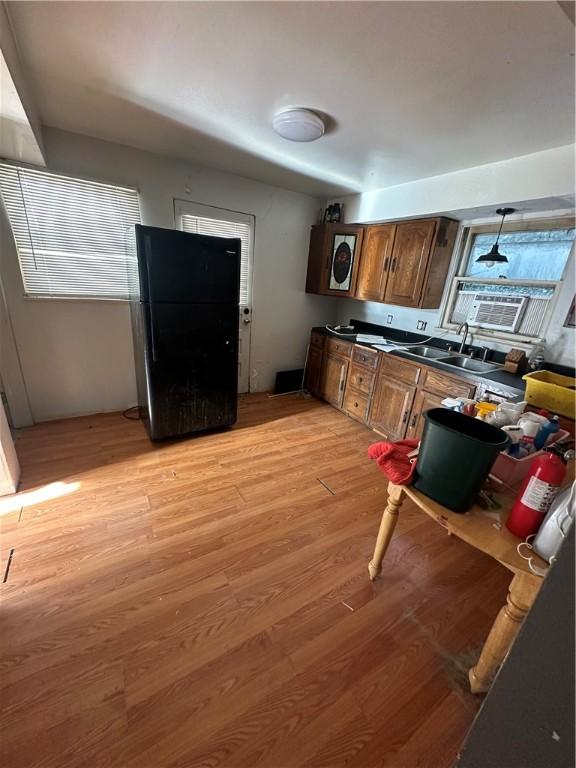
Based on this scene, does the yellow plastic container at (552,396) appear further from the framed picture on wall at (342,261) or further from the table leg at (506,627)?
the framed picture on wall at (342,261)

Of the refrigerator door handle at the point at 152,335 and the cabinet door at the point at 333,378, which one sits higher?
the refrigerator door handle at the point at 152,335

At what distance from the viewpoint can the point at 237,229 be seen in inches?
126

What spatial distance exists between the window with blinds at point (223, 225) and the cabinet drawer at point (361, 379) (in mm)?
1456

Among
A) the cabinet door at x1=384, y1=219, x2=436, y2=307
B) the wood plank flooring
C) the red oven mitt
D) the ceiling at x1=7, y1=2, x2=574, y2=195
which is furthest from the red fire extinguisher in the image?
the cabinet door at x1=384, y1=219, x2=436, y2=307

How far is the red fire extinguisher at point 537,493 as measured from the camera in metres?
0.89

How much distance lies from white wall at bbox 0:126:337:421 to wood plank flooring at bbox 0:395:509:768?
2.70ft

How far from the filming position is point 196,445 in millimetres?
2650

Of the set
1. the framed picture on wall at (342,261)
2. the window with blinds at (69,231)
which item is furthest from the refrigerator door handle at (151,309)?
the framed picture on wall at (342,261)

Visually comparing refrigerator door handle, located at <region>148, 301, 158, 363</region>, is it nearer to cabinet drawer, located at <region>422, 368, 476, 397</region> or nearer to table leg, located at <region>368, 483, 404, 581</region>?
table leg, located at <region>368, 483, 404, 581</region>

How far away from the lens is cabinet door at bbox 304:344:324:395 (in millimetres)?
3695

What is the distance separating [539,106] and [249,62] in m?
1.44

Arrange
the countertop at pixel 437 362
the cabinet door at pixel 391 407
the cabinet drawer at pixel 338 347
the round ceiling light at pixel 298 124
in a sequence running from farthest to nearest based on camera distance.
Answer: the cabinet drawer at pixel 338 347
the cabinet door at pixel 391 407
the countertop at pixel 437 362
the round ceiling light at pixel 298 124

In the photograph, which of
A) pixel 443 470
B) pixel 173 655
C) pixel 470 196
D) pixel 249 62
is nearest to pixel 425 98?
pixel 249 62

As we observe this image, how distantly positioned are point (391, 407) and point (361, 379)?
45 cm
